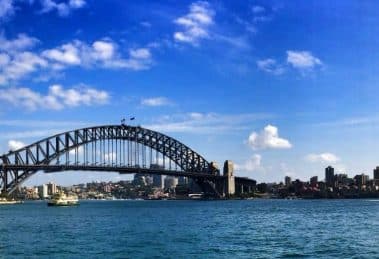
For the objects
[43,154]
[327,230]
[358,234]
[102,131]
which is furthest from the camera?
[102,131]

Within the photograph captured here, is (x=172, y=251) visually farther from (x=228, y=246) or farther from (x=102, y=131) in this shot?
(x=102, y=131)

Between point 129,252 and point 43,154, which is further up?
point 43,154

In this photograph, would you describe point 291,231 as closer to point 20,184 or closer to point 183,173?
point 20,184

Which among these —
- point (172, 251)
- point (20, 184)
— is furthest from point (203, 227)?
point (20, 184)

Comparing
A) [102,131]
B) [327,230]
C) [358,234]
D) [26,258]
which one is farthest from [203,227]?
[102,131]

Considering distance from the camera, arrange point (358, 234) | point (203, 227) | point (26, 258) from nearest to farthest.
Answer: point (26, 258), point (358, 234), point (203, 227)

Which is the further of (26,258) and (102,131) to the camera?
(102,131)

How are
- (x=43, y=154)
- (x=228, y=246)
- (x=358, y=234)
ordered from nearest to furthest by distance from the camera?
(x=228, y=246) → (x=358, y=234) → (x=43, y=154)

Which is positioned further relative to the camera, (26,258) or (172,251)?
(172,251)

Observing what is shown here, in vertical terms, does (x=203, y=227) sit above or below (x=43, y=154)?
below
